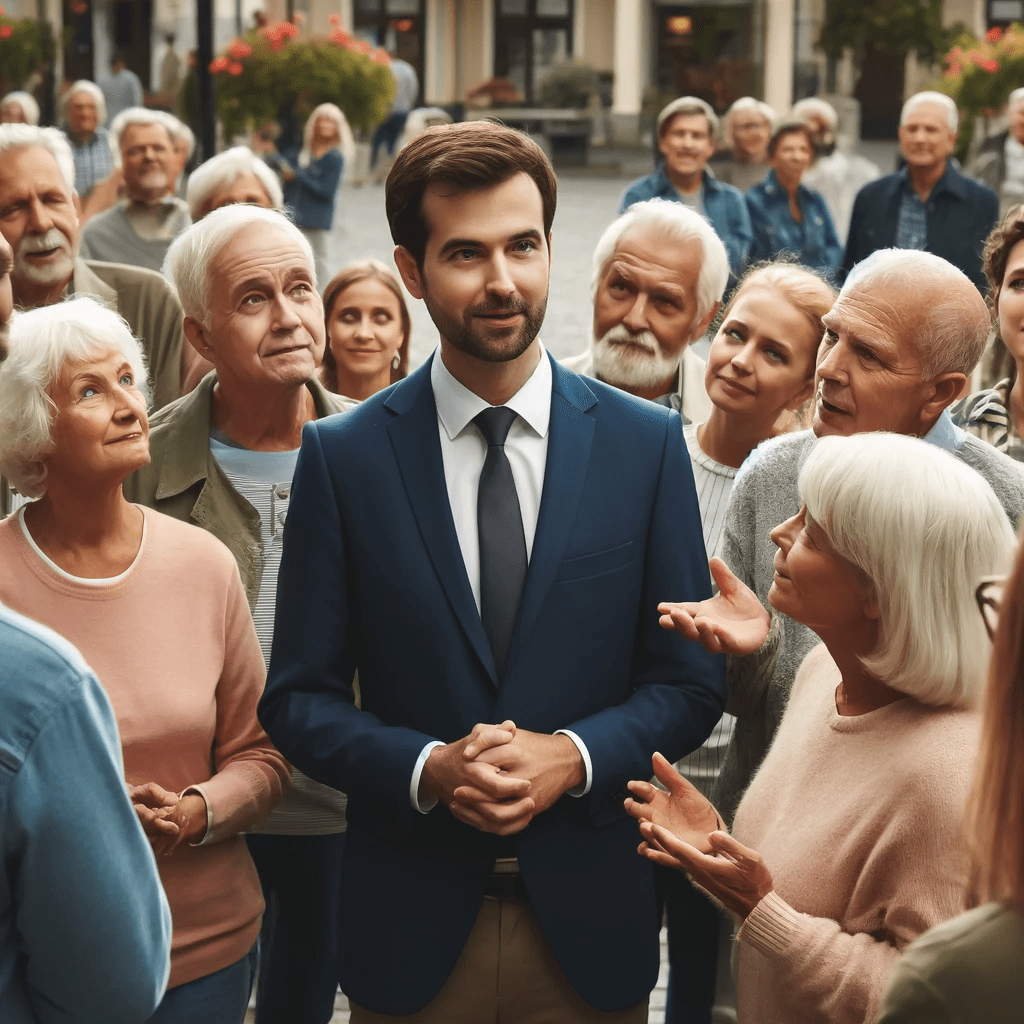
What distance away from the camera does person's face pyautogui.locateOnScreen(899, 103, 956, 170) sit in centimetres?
918

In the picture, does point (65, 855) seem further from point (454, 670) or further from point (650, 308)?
point (650, 308)

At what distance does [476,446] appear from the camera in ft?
8.93

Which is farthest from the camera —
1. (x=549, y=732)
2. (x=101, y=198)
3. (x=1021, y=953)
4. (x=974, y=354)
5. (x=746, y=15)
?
(x=746, y=15)

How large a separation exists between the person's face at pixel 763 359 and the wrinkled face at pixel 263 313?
985 millimetres

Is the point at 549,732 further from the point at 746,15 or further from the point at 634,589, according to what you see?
the point at 746,15

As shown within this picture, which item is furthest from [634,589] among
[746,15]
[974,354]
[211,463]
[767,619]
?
[746,15]

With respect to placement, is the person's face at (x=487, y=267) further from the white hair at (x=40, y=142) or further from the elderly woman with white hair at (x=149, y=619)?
the white hair at (x=40, y=142)

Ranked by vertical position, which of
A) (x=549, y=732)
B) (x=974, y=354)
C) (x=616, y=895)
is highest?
(x=974, y=354)

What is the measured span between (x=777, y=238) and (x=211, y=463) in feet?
21.0

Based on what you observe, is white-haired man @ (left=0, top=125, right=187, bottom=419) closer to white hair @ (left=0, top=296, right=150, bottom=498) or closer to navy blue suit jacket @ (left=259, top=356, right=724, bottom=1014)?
white hair @ (left=0, top=296, right=150, bottom=498)

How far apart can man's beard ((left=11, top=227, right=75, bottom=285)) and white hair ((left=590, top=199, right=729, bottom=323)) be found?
1.65 metres

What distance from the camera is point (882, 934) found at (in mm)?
2318

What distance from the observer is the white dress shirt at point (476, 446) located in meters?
2.68

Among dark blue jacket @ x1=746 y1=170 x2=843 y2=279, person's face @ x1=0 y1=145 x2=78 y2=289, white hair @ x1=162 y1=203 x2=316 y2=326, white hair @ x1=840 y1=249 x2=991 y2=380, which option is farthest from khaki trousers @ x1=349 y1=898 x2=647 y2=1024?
dark blue jacket @ x1=746 y1=170 x2=843 y2=279
